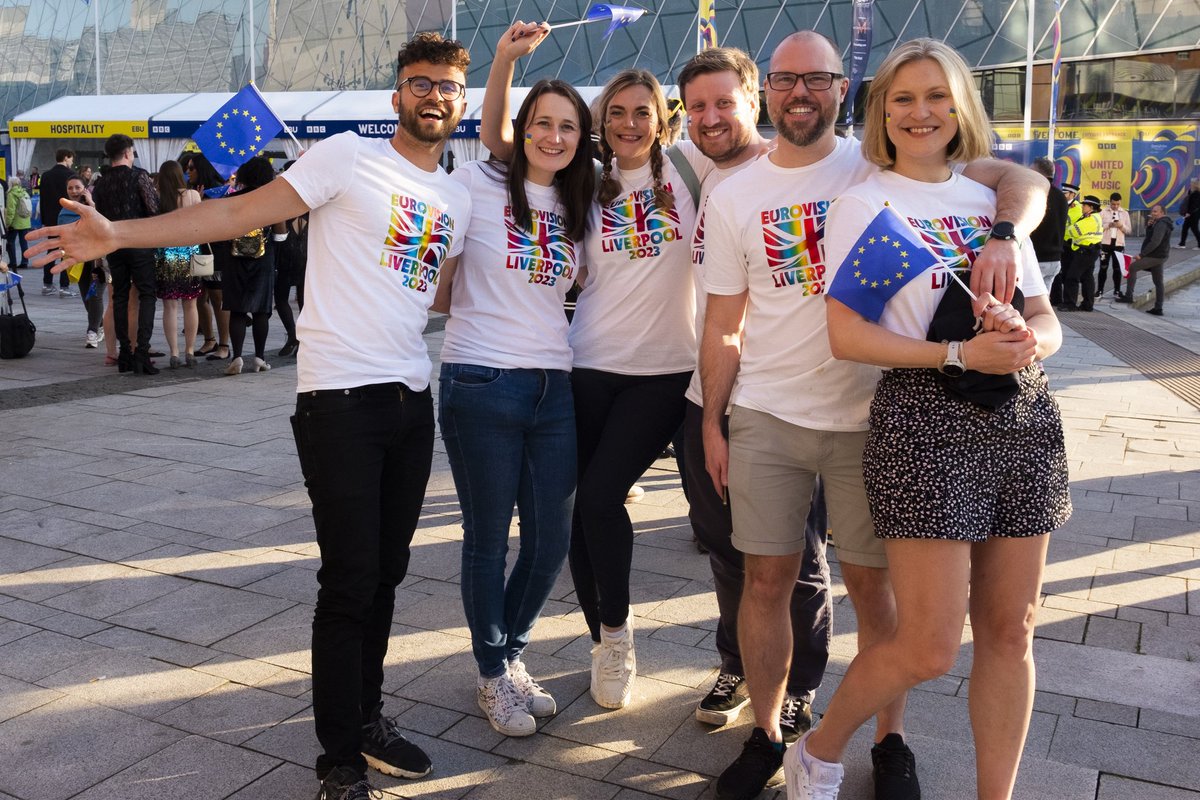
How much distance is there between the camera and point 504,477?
3.24 metres

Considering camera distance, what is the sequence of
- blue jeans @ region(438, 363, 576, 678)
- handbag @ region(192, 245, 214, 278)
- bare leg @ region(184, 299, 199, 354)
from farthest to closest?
bare leg @ region(184, 299, 199, 354)
handbag @ region(192, 245, 214, 278)
blue jeans @ region(438, 363, 576, 678)

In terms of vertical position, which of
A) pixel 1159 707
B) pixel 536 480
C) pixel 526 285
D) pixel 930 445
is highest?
pixel 526 285

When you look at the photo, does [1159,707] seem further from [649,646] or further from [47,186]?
[47,186]

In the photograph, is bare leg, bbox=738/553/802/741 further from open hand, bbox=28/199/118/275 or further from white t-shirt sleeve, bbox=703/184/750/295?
Result: open hand, bbox=28/199/118/275

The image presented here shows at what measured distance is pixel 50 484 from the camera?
603 cm

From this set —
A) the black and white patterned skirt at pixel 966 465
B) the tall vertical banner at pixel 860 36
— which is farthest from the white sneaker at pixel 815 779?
the tall vertical banner at pixel 860 36

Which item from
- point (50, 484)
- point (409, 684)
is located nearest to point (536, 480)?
point (409, 684)

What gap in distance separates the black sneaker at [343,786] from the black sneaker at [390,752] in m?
0.17

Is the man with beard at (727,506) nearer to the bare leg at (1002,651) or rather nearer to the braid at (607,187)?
the braid at (607,187)

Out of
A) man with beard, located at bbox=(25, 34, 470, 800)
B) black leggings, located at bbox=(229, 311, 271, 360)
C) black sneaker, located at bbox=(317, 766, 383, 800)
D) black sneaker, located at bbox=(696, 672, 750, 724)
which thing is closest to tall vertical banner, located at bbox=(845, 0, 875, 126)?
black leggings, located at bbox=(229, 311, 271, 360)

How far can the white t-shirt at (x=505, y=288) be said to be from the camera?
10.6 ft

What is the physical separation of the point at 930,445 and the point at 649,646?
176cm

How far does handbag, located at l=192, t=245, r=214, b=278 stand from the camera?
9.79m

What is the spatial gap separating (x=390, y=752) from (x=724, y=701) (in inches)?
39.1
